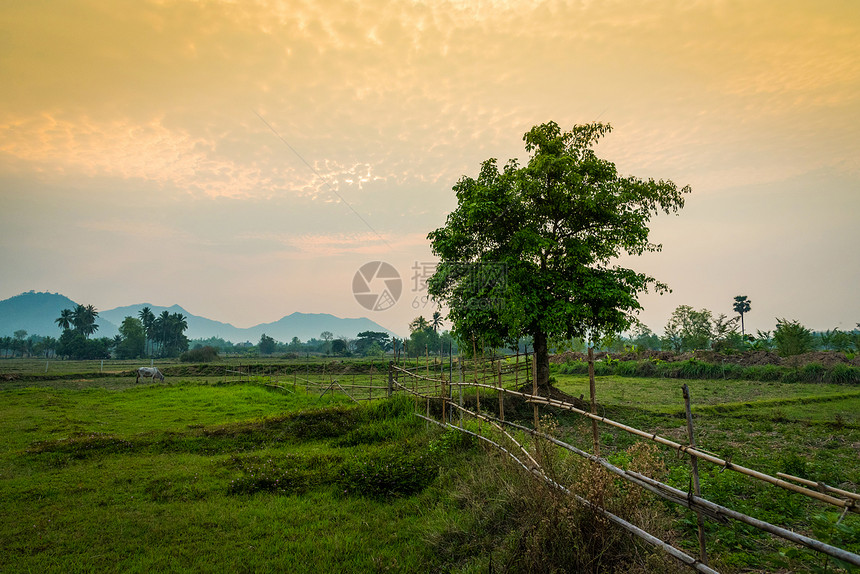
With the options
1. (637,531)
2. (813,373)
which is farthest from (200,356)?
(637,531)

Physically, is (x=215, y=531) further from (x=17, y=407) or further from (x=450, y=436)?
(x=17, y=407)

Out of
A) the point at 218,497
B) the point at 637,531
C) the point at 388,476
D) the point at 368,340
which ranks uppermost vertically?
the point at 368,340

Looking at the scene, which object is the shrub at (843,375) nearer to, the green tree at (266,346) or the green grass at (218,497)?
the green grass at (218,497)

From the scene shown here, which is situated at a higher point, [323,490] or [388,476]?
[388,476]

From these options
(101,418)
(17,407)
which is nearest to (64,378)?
(17,407)

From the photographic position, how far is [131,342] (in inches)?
3078

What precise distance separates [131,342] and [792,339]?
96501 mm

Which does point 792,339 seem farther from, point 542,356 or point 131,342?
point 131,342

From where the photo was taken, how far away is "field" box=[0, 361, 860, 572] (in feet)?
15.9

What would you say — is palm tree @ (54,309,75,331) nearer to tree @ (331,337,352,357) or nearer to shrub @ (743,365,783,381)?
tree @ (331,337,352,357)

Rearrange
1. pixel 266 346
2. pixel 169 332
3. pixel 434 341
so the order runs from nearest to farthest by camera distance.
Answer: pixel 434 341, pixel 169 332, pixel 266 346

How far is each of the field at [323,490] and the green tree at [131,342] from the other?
76.6 meters

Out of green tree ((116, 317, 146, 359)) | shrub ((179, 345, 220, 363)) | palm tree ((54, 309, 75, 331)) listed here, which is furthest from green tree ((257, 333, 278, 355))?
shrub ((179, 345, 220, 363))

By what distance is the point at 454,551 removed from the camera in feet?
16.0
